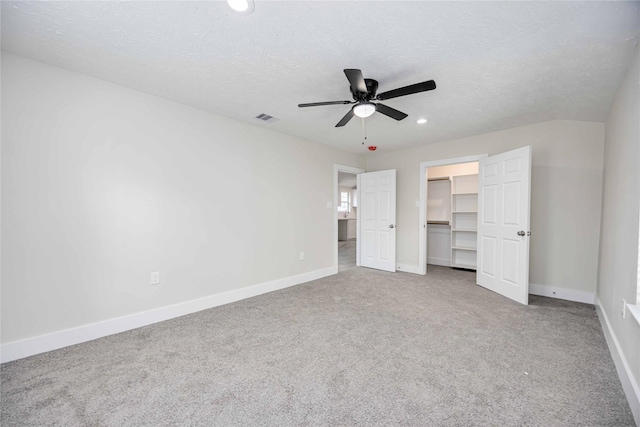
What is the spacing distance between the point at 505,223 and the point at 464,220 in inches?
71.2

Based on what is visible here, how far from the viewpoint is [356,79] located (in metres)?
1.92

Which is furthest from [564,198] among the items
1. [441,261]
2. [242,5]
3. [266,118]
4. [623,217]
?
[242,5]

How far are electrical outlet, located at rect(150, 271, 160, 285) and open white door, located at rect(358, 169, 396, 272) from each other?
12.3 feet

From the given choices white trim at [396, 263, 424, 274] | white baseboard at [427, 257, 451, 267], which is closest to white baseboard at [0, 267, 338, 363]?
white trim at [396, 263, 424, 274]

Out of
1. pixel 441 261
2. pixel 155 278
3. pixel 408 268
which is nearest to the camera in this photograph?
pixel 155 278

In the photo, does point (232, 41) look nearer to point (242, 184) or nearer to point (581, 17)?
point (242, 184)

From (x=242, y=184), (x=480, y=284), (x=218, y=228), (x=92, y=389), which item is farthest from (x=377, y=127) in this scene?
(x=92, y=389)

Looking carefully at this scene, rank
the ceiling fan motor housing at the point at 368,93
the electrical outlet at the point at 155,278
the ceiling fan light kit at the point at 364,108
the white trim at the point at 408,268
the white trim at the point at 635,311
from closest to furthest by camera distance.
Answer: the white trim at the point at 635,311 → the ceiling fan motor housing at the point at 368,93 → the ceiling fan light kit at the point at 364,108 → the electrical outlet at the point at 155,278 → the white trim at the point at 408,268

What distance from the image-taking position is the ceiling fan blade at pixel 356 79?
1.82 m

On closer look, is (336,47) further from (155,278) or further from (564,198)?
(564,198)

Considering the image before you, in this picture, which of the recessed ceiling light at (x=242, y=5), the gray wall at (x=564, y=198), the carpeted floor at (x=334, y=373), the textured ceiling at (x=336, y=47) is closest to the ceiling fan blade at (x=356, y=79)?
the textured ceiling at (x=336, y=47)

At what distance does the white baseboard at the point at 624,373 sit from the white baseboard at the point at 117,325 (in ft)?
11.3

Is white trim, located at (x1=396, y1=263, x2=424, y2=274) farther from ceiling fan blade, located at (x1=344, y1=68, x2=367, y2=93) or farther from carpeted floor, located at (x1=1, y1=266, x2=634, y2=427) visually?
ceiling fan blade, located at (x1=344, y1=68, x2=367, y2=93)

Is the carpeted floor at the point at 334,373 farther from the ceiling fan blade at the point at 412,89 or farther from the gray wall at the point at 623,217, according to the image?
the ceiling fan blade at the point at 412,89
